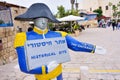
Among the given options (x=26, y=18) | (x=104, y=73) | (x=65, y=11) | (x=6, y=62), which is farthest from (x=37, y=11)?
(x=65, y=11)

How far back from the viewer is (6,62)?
8289 millimetres

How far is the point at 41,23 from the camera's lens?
9.34 ft

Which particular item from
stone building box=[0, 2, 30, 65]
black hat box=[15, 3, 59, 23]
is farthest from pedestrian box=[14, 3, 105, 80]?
stone building box=[0, 2, 30, 65]

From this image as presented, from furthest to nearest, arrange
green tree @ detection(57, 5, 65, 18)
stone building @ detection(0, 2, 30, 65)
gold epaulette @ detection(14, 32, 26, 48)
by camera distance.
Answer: green tree @ detection(57, 5, 65, 18) → stone building @ detection(0, 2, 30, 65) → gold epaulette @ detection(14, 32, 26, 48)

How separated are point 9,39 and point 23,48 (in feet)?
19.9

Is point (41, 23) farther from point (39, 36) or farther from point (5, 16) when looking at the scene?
point (5, 16)

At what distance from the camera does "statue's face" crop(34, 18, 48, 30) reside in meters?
2.84

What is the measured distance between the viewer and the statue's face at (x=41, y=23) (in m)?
2.84

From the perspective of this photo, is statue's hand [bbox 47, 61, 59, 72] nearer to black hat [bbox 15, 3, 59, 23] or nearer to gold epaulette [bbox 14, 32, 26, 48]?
gold epaulette [bbox 14, 32, 26, 48]

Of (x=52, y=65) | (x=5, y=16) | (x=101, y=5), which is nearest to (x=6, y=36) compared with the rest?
(x=5, y=16)

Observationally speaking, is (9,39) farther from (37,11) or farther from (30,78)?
(37,11)

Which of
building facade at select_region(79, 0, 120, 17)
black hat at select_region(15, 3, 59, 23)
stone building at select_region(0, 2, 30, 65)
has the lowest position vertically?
stone building at select_region(0, 2, 30, 65)

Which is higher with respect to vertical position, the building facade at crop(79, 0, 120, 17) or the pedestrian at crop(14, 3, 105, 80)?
the building facade at crop(79, 0, 120, 17)

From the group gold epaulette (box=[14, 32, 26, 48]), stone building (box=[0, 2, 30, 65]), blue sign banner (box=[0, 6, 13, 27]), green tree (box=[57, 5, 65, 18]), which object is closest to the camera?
gold epaulette (box=[14, 32, 26, 48])
